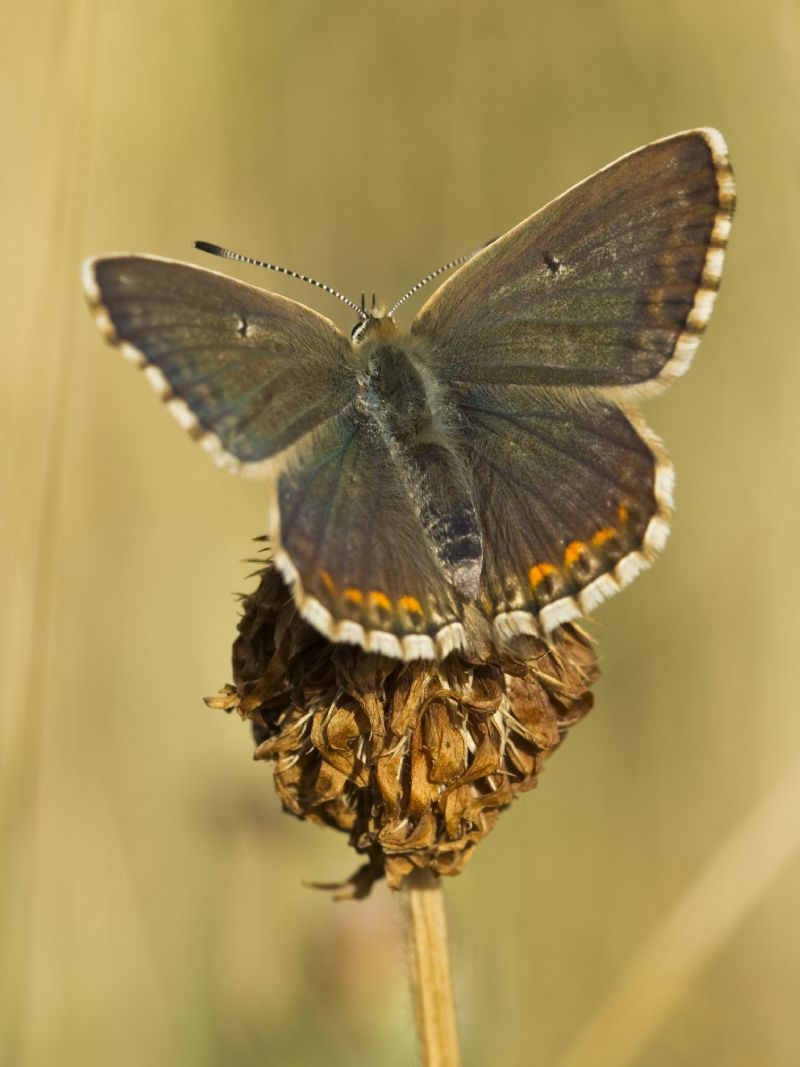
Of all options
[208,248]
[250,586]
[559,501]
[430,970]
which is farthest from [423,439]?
[250,586]

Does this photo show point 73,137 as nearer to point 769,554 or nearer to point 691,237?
point 691,237

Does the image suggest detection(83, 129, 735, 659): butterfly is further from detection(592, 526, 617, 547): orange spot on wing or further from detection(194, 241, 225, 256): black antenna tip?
detection(194, 241, 225, 256): black antenna tip

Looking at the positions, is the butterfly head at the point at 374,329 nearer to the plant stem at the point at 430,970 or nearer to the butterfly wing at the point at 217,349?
the butterfly wing at the point at 217,349

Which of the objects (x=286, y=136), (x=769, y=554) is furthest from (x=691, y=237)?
(x=286, y=136)

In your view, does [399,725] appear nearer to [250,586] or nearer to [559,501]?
[559,501]

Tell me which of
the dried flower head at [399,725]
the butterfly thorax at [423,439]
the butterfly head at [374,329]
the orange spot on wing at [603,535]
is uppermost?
the butterfly head at [374,329]

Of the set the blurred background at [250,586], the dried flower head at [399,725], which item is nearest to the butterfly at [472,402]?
the dried flower head at [399,725]
